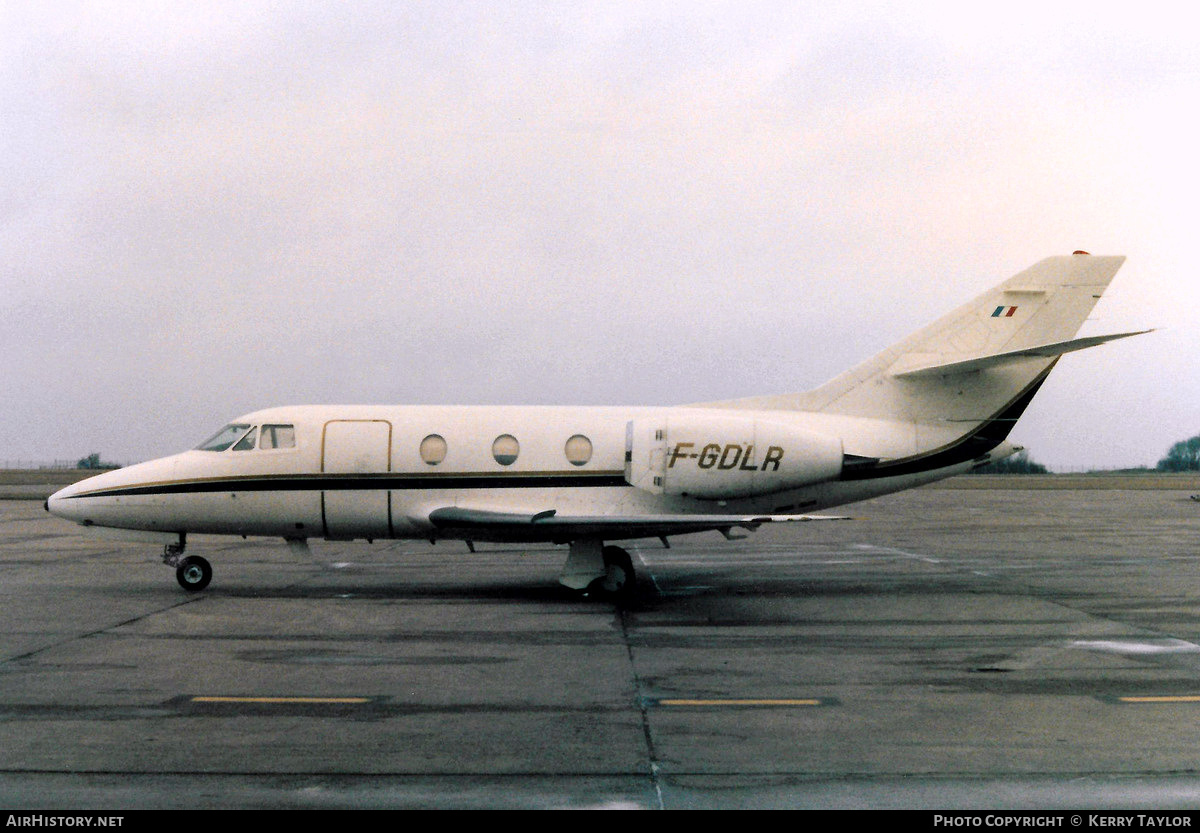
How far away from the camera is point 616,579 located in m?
15.5

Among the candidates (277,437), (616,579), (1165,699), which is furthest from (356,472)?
(1165,699)

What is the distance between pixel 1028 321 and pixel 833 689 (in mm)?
9498

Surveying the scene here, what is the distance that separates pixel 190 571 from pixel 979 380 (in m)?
13.5

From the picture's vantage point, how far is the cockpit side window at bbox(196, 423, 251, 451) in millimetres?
16188

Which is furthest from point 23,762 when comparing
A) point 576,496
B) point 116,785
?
point 576,496

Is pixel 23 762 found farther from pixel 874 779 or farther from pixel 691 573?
pixel 691 573

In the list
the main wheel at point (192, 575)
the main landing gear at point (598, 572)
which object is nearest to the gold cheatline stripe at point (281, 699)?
the main landing gear at point (598, 572)

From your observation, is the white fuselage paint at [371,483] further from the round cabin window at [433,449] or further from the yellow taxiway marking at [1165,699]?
the yellow taxiway marking at [1165,699]

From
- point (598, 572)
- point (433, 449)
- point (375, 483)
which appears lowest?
point (598, 572)

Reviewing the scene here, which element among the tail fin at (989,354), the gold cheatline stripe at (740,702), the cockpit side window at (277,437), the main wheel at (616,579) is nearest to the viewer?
the gold cheatline stripe at (740,702)

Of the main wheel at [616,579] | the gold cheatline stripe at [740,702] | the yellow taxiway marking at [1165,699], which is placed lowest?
the yellow taxiway marking at [1165,699]

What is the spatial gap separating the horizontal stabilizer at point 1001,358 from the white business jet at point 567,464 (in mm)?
37

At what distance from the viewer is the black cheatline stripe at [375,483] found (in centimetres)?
1575

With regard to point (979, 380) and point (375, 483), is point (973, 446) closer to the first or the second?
point (979, 380)
